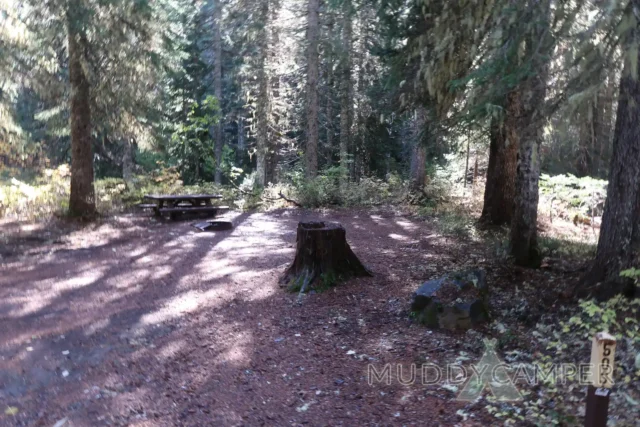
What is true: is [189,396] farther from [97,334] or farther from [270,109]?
[270,109]

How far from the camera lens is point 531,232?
25.1ft

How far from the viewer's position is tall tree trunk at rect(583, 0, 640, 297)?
509 cm

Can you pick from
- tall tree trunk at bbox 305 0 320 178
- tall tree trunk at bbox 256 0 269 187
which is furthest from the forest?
tall tree trunk at bbox 256 0 269 187

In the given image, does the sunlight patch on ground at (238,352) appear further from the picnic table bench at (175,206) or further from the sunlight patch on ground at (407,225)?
the picnic table bench at (175,206)

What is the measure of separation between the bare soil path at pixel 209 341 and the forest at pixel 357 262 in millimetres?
29

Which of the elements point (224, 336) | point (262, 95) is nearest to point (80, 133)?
point (224, 336)

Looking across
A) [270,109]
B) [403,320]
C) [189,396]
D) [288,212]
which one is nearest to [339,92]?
[270,109]

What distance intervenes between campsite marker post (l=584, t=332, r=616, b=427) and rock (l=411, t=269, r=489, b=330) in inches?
118

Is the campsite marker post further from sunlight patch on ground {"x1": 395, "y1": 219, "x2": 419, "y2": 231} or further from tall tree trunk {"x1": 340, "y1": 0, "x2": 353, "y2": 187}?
tall tree trunk {"x1": 340, "y1": 0, "x2": 353, "y2": 187}

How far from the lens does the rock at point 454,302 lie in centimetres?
551

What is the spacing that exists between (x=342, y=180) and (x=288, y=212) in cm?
316

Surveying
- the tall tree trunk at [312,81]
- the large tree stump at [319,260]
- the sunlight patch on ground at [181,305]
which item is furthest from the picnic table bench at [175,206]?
the large tree stump at [319,260]

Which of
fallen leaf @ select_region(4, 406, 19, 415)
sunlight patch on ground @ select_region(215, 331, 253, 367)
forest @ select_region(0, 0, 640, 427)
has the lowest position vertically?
fallen leaf @ select_region(4, 406, 19, 415)

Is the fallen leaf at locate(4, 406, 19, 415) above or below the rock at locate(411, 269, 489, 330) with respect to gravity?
below
